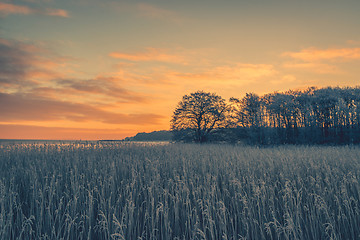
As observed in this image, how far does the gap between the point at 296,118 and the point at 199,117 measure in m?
9.70

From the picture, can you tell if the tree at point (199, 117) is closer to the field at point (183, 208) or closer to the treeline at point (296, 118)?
the treeline at point (296, 118)

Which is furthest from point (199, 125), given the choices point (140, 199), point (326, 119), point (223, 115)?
point (140, 199)

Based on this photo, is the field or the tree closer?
the field

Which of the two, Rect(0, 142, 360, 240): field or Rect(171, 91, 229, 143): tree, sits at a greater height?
Rect(171, 91, 229, 143): tree

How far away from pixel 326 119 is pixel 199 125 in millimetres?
11740

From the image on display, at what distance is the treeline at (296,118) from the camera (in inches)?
649

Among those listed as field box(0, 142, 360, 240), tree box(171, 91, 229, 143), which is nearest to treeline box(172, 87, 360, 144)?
tree box(171, 91, 229, 143)

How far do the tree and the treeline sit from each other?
0.58m

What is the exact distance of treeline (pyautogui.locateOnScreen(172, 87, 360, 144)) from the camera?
1648 cm

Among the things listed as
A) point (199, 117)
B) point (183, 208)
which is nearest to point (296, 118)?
point (199, 117)

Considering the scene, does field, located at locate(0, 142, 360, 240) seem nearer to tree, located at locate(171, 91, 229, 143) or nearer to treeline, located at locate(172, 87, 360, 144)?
treeline, located at locate(172, 87, 360, 144)

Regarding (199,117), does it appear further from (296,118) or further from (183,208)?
(183,208)

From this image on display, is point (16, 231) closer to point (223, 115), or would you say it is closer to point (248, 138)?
point (248, 138)

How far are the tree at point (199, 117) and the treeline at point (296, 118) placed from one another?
1.91 feet
